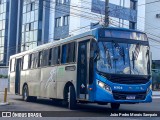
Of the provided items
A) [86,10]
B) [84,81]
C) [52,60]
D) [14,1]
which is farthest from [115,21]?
[84,81]

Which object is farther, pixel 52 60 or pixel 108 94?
pixel 52 60

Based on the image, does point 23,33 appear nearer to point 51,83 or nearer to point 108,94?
point 51,83

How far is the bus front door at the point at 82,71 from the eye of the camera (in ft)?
47.6

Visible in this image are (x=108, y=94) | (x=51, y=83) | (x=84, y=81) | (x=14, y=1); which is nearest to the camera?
(x=108, y=94)

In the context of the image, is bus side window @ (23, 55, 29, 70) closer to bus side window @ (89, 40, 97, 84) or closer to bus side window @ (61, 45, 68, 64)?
bus side window @ (61, 45, 68, 64)

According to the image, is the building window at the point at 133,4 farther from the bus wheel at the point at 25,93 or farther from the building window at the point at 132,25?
the bus wheel at the point at 25,93

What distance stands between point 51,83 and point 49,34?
1194 inches

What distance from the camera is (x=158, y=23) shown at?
57.2 metres

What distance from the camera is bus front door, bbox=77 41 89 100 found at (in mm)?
14514

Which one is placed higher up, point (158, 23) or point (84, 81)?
point (158, 23)

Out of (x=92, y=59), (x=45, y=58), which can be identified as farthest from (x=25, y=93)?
(x=92, y=59)

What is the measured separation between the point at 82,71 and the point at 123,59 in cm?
186

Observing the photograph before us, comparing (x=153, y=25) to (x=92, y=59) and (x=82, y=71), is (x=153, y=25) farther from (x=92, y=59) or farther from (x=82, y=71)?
(x=92, y=59)

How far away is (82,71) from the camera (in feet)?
48.6
